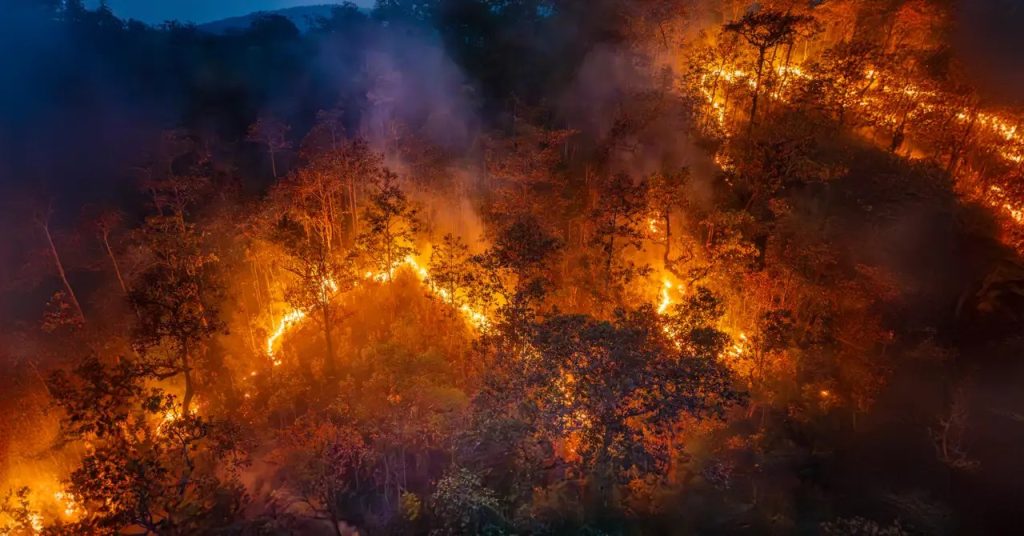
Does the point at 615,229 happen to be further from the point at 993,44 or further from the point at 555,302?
the point at 993,44

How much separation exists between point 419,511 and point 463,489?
5008mm

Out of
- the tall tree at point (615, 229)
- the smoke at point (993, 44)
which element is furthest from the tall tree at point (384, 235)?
the smoke at point (993, 44)

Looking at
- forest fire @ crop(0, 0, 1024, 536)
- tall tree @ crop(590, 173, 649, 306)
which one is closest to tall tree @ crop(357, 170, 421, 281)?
forest fire @ crop(0, 0, 1024, 536)

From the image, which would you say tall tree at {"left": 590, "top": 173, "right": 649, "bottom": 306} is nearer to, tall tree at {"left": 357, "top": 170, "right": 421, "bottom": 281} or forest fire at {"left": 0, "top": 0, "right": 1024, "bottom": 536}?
forest fire at {"left": 0, "top": 0, "right": 1024, "bottom": 536}

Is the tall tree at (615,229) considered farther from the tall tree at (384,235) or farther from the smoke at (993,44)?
the smoke at (993,44)

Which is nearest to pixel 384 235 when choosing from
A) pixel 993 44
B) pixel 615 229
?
pixel 615 229

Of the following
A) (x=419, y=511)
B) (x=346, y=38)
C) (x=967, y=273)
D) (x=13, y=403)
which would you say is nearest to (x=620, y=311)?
(x=419, y=511)

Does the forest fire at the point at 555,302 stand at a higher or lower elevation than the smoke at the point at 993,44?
lower

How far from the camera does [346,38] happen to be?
211 feet

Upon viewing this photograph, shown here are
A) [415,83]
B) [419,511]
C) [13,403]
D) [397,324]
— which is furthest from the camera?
[415,83]

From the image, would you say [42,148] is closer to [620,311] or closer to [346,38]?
[346,38]

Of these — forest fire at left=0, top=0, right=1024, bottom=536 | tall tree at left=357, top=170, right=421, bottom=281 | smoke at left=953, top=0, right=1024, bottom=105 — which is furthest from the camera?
tall tree at left=357, top=170, right=421, bottom=281

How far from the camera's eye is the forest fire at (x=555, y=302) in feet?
74.3

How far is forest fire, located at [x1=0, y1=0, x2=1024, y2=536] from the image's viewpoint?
891 inches
